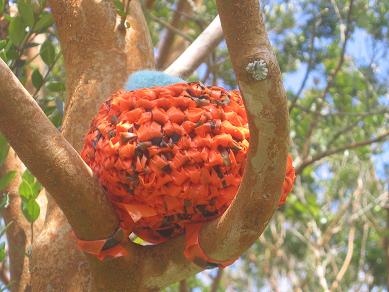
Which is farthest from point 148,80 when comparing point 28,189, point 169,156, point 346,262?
point 346,262

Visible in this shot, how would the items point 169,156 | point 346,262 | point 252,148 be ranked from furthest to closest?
point 346,262
point 169,156
point 252,148

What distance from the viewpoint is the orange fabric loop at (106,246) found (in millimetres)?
993

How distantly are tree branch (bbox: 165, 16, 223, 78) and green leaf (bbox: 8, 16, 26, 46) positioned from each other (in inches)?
13.3

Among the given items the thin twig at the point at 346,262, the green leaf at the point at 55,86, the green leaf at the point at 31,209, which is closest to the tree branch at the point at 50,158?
the green leaf at the point at 31,209

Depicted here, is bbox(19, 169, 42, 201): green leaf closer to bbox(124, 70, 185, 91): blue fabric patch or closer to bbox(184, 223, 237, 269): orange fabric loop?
bbox(124, 70, 185, 91): blue fabric patch

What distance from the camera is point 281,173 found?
33.4 inches

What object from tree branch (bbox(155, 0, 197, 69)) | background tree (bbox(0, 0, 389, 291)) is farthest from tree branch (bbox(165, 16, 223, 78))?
tree branch (bbox(155, 0, 197, 69))

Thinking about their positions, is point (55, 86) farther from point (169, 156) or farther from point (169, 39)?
point (169, 39)

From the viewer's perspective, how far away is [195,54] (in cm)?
172

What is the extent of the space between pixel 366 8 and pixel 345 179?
175 centimetres

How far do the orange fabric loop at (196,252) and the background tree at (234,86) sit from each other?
38 millimetres

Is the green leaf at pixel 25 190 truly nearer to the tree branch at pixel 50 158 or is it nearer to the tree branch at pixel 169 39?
the tree branch at pixel 50 158

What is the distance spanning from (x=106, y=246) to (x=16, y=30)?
69 cm

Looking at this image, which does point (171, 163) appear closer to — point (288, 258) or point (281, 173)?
point (281, 173)
